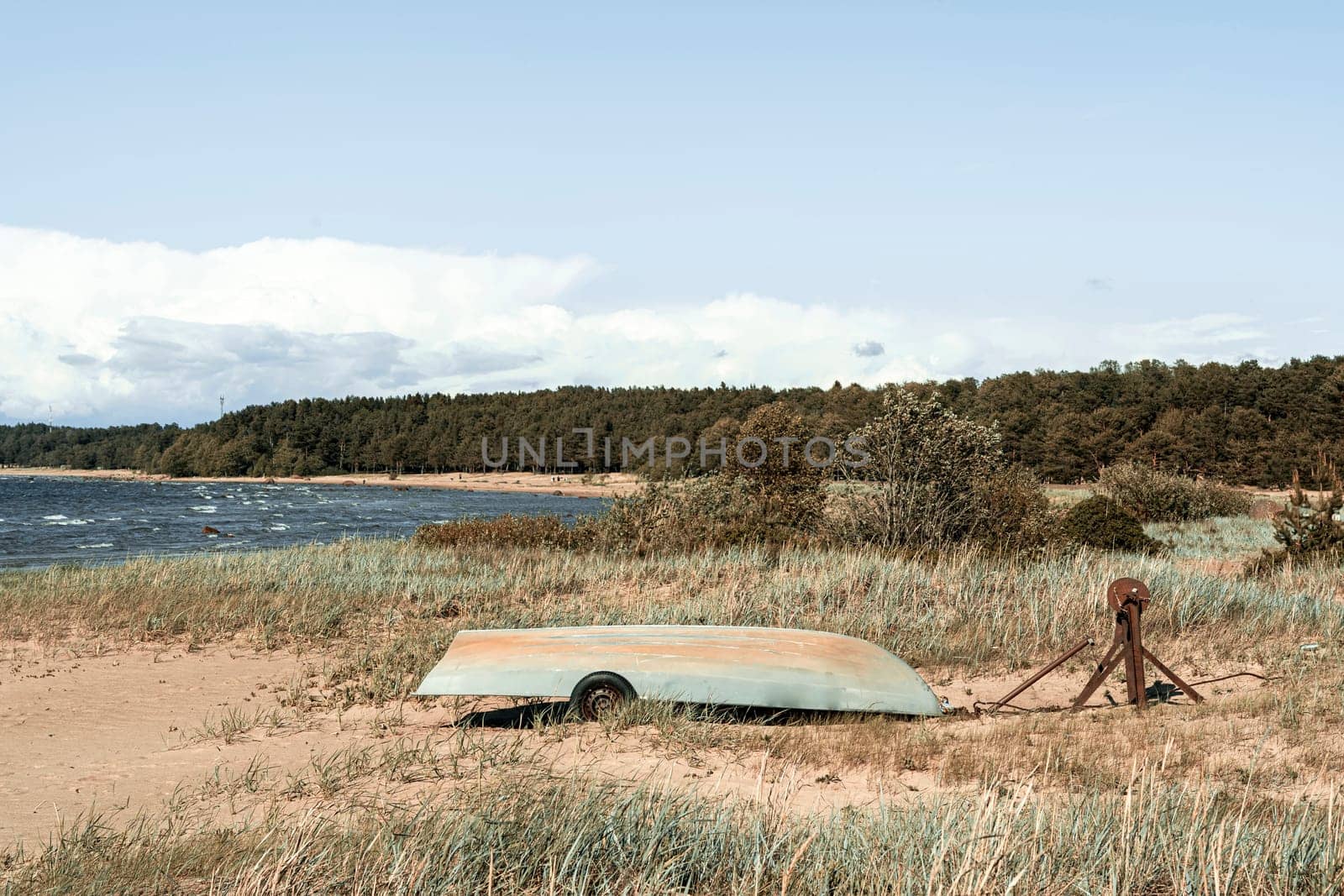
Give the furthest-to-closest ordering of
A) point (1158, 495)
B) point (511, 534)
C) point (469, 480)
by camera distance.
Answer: point (469, 480) < point (1158, 495) < point (511, 534)

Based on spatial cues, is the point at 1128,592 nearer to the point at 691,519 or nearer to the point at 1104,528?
the point at 691,519

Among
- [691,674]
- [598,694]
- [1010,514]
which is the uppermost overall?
[1010,514]

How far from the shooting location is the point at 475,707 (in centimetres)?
971

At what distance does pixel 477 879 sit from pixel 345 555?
15733 millimetres

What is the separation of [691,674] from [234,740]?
3972 millimetres

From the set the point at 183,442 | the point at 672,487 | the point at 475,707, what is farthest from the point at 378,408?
the point at 475,707

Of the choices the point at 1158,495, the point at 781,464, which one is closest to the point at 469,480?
the point at 781,464

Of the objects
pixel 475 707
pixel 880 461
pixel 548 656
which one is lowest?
pixel 475 707

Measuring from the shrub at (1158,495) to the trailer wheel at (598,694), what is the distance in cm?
2998

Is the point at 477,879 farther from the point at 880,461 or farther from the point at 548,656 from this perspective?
the point at 880,461

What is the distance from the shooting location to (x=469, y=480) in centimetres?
11588

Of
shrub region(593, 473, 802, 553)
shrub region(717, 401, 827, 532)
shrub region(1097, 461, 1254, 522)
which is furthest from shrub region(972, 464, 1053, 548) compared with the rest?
shrub region(1097, 461, 1254, 522)

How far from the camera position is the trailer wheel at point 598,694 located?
336 inches

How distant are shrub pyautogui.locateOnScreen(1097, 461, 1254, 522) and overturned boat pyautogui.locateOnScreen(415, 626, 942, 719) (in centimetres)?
2864
